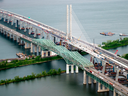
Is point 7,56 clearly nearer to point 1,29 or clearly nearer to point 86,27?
point 1,29

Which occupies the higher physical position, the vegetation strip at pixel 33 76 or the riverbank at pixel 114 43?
the riverbank at pixel 114 43

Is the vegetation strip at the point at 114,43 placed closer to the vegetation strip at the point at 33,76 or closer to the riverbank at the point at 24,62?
the riverbank at the point at 24,62

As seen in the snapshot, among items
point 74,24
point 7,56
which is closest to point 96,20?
point 74,24

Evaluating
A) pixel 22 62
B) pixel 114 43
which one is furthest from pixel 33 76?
pixel 114 43

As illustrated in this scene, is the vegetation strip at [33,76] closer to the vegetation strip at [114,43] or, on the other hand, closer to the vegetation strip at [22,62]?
the vegetation strip at [22,62]

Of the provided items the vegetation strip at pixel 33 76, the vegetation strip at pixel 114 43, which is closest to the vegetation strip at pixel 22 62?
the vegetation strip at pixel 33 76

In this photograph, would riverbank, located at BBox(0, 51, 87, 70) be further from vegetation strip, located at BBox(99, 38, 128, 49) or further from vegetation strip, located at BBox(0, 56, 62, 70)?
vegetation strip, located at BBox(99, 38, 128, 49)

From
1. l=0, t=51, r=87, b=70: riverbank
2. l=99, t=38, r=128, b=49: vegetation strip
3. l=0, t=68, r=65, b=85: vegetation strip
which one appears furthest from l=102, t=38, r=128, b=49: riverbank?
l=0, t=68, r=65, b=85: vegetation strip

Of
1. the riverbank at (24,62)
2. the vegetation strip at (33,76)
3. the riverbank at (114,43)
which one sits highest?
the riverbank at (114,43)

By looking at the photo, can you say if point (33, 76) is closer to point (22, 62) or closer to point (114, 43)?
point (22, 62)

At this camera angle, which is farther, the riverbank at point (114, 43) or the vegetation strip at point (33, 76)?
the riverbank at point (114, 43)

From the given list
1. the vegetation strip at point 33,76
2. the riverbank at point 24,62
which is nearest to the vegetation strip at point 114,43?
the riverbank at point 24,62

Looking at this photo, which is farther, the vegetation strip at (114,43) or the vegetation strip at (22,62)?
the vegetation strip at (114,43)
